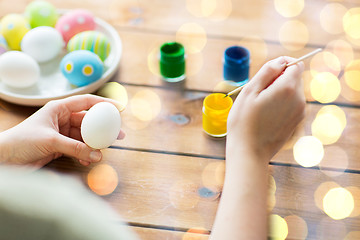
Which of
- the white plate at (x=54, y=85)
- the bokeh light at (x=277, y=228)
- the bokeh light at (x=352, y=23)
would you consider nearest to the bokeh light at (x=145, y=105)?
the white plate at (x=54, y=85)

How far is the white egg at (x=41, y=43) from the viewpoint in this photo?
1258 mm

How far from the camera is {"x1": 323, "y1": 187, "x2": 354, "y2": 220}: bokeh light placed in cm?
97

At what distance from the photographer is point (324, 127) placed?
3.73 feet

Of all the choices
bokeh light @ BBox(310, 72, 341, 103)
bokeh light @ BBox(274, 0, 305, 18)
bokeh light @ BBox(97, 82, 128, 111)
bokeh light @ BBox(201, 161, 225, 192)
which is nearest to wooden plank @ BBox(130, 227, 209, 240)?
bokeh light @ BBox(201, 161, 225, 192)

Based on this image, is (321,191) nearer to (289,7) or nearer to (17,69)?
(289,7)

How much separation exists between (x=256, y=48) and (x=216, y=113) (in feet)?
1.24

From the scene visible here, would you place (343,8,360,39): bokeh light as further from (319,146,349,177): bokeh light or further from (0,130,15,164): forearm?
(0,130,15,164): forearm

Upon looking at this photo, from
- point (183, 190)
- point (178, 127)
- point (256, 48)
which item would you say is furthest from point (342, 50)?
point (183, 190)

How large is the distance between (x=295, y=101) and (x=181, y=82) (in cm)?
47

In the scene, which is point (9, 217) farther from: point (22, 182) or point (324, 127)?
point (324, 127)

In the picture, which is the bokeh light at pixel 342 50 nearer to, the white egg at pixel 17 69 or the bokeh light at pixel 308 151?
the bokeh light at pixel 308 151

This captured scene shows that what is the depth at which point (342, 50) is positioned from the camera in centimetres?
133

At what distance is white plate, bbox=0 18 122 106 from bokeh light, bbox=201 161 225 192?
40 cm

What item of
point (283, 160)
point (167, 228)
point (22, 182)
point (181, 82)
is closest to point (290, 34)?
point (181, 82)
